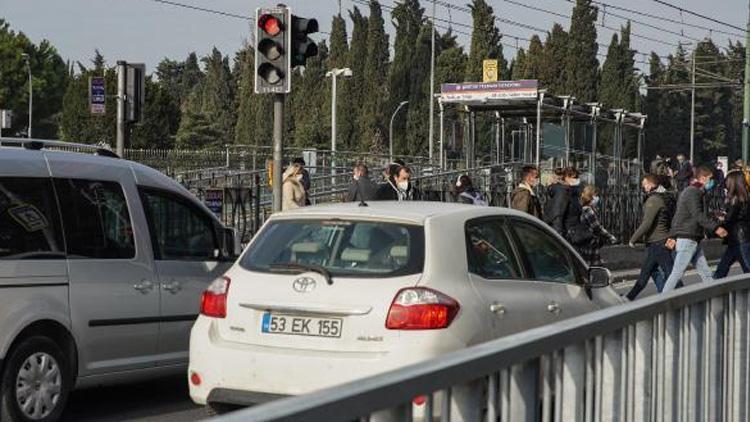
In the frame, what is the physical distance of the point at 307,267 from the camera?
629 cm

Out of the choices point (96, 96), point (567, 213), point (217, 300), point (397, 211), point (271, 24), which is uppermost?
point (271, 24)

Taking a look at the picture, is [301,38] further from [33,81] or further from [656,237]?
[33,81]

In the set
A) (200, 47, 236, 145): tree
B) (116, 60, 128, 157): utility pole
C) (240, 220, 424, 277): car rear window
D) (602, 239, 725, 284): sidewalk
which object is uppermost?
(200, 47, 236, 145): tree

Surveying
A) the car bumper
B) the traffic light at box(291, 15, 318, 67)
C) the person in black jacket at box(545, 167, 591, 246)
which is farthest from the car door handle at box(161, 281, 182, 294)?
the person in black jacket at box(545, 167, 591, 246)

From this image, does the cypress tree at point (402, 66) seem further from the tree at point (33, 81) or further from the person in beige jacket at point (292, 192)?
the person in beige jacket at point (292, 192)

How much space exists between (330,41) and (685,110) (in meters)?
34.3

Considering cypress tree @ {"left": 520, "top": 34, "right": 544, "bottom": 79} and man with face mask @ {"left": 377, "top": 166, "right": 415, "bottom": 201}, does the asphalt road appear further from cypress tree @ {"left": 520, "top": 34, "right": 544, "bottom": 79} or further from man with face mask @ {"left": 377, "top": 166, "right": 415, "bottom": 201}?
cypress tree @ {"left": 520, "top": 34, "right": 544, "bottom": 79}

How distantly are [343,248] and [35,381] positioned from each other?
1981 millimetres

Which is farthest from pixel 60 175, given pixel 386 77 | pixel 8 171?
pixel 386 77

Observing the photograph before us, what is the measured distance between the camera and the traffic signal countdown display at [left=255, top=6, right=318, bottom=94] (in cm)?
1156

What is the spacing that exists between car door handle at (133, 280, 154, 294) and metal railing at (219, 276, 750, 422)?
13.0ft

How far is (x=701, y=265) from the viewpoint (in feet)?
43.1

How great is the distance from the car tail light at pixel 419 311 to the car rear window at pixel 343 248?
184 millimetres

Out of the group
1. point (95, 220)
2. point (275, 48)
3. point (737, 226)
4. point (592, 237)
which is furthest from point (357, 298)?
point (737, 226)
